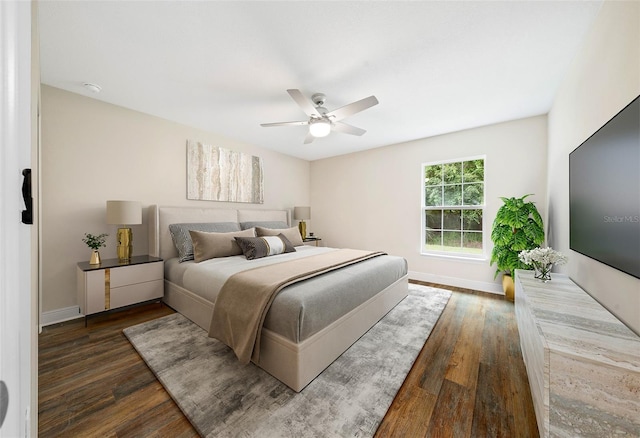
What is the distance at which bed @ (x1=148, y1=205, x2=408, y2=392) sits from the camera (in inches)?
67.1

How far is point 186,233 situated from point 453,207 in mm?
4103

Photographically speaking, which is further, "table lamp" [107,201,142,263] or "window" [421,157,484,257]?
"window" [421,157,484,257]

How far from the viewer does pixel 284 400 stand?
1588 millimetres

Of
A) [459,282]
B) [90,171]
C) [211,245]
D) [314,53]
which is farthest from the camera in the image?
[459,282]

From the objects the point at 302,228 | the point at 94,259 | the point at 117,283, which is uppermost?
the point at 302,228

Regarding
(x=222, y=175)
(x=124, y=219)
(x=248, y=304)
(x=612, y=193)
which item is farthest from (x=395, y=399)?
(x=222, y=175)

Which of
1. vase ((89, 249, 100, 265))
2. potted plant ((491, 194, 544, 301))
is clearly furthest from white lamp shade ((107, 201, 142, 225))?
potted plant ((491, 194, 544, 301))

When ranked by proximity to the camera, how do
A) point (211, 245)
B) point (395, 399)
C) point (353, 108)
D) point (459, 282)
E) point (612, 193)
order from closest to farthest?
point (612, 193) < point (395, 399) < point (353, 108) < point (211, 245) < point (459, 282)

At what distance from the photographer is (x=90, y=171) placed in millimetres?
2881

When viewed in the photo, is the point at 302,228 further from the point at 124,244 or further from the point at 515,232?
the point at 515,232

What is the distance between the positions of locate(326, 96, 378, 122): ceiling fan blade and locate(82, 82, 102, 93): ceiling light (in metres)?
2.48

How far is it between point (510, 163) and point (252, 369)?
13.7ft

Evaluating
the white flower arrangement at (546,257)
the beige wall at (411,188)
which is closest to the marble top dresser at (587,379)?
the white flower arrangement at (546,257)

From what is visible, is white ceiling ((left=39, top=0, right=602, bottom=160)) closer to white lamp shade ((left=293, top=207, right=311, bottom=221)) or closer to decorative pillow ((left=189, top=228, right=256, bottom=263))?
decorative pillow ((left=189, top=228, right=256, bottom=263))
